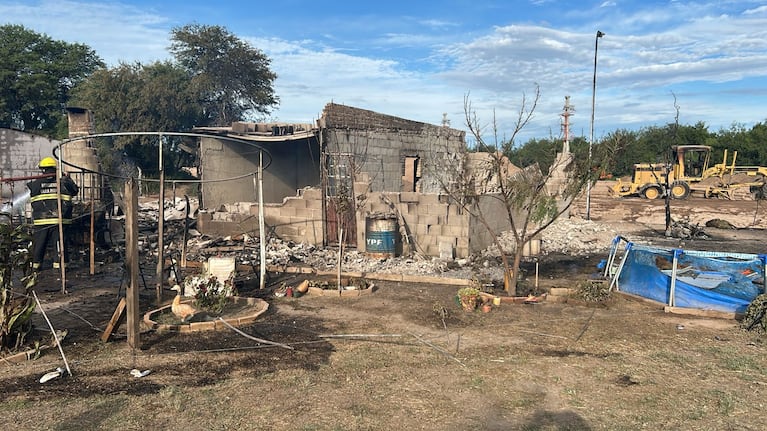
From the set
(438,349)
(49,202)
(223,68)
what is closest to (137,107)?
(223,68)

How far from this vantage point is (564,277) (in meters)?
11.5

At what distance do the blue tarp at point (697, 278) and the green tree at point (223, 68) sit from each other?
103 feet

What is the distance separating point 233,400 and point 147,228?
1292 cm

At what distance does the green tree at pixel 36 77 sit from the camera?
32.7 metres

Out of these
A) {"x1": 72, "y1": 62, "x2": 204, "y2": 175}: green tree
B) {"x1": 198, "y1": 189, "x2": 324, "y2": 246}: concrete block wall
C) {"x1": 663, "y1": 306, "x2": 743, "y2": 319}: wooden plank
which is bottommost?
{"x1": 663, "y1": 306, "x2": 743, "y2": 319}: wooden plank

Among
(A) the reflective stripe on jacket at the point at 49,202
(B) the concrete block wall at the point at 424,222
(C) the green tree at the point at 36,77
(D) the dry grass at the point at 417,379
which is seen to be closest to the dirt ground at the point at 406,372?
(D) the dry grass at the point at 417,379

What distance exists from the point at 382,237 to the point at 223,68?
28.4 meters

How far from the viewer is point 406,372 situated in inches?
224

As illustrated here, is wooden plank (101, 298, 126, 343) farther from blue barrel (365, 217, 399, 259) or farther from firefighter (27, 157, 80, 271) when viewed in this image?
blue barrel (365, 217, 399, 259)

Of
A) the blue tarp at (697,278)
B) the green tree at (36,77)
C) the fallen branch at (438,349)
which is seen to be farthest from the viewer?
the green tree at (36,77)

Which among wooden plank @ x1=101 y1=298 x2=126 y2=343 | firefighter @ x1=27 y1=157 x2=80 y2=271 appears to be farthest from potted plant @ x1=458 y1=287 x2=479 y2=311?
firefighter @ x1=27 y1=157 x2=80 y2=271

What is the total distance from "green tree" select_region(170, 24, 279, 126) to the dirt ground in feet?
97.5

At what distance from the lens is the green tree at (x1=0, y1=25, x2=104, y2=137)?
3269cm

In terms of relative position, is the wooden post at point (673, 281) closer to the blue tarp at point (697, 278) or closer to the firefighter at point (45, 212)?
the blue tarp at point (697, 278)
